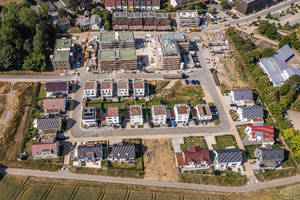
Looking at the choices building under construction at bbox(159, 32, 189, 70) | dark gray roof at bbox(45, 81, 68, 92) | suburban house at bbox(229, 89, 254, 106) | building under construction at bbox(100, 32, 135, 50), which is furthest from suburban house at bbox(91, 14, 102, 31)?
suburban house at bbox(229, 89, 254, 106)

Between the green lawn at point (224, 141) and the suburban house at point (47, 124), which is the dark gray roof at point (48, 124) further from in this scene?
the green lawn at point (224, 141)

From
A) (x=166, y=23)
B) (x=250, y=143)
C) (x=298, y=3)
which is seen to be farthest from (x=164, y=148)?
(x=298, y=3)

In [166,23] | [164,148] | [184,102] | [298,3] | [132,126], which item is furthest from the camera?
[298,3]

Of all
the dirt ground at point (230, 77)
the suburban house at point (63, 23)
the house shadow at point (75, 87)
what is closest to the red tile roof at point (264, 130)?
the dirt ground at point (230, 77)

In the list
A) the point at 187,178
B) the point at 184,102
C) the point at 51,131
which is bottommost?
the point at 187,178

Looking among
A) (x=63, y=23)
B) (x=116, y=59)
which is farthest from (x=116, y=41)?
(x=63, y=23)

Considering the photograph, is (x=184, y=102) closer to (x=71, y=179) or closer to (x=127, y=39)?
(x=127, y=39)

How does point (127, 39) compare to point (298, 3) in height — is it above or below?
below
